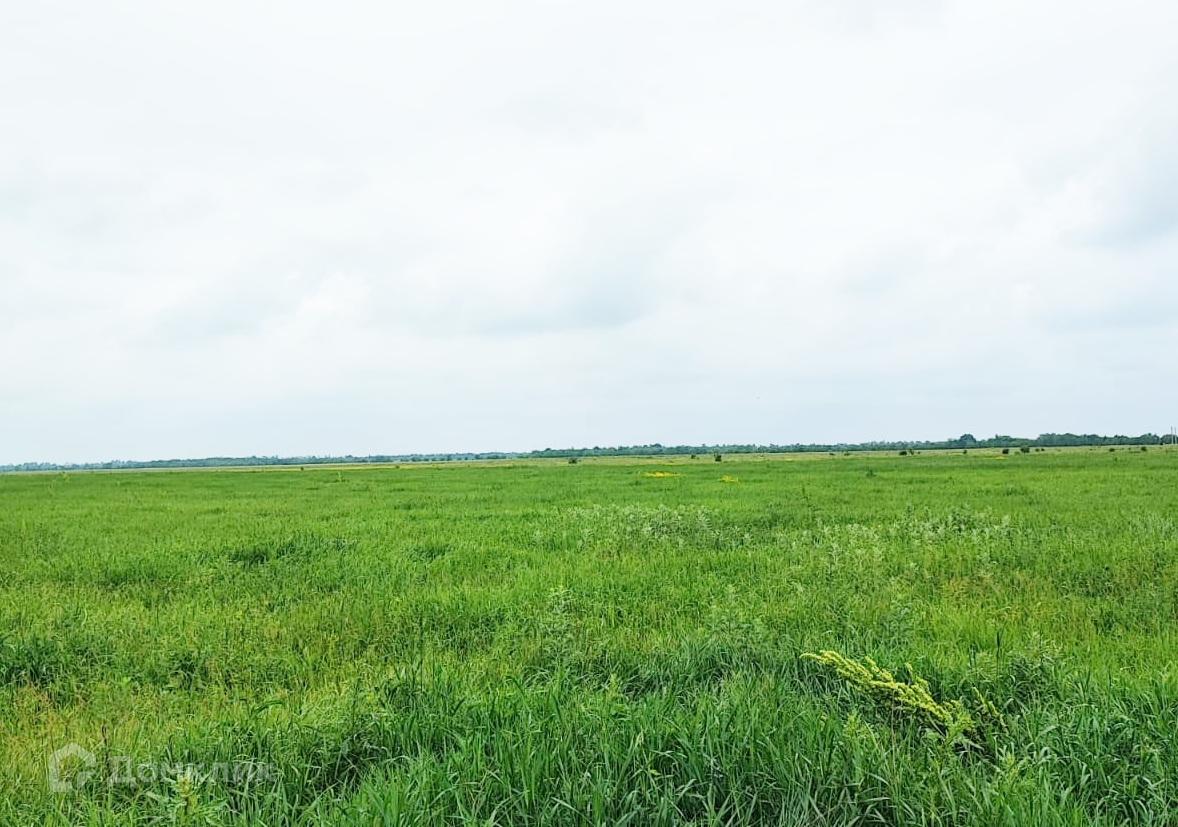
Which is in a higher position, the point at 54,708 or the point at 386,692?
the point at 386,692

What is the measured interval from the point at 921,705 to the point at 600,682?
2.08 meters

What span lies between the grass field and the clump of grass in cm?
2

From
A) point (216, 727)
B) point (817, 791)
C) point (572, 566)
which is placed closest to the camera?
point (817, 791)

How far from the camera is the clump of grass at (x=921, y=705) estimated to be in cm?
322

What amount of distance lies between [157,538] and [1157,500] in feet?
77.3

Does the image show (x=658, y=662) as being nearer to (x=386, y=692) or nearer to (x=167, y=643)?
(x=386, y=692)

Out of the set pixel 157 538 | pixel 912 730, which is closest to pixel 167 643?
pixel 912 730

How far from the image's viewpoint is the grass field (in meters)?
2.66

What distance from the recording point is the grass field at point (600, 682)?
2.66m

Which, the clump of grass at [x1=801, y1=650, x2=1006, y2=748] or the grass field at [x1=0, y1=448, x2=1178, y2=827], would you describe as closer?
the grass field at [x1=0, y1=448, x2=1178, y2=827]

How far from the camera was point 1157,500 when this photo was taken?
599 inches

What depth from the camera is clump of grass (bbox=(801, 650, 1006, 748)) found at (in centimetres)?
322

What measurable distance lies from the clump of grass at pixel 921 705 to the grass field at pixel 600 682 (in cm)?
2

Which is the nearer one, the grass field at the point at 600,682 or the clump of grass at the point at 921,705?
the grass field at the point at 600,682
